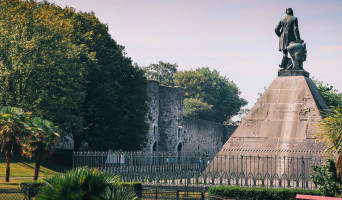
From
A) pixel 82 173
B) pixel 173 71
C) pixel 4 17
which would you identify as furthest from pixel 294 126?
pixel 173 71

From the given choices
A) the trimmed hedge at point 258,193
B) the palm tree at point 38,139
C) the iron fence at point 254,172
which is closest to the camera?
the trimmed hedge at point 258,193

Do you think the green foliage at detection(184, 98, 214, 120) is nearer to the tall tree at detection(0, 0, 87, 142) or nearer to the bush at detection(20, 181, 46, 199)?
the tall tree at detection(0, 0, 87, 142)

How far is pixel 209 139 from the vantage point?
62.2 metres

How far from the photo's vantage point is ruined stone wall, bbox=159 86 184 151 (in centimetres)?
5234

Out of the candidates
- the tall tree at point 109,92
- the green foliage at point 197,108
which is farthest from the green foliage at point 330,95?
the green foliage at point 197,108

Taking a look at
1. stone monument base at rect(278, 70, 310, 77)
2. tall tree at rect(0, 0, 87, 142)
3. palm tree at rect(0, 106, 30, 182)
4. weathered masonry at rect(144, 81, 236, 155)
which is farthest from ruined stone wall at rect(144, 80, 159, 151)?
stone monument base at rect(278, 70, 310, 77)

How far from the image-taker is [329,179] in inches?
655

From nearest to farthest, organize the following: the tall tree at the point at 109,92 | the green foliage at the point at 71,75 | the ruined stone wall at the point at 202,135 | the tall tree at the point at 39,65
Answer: the tall tree at the point at 39,65
the green foliage at the point at 71,75
the tall tree at the point at 109,92
the ruined stone wall at the point at 202,135

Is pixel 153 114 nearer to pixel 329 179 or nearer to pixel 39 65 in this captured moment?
pixel 39 65

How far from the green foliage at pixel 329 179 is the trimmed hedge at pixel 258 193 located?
38 centimetres

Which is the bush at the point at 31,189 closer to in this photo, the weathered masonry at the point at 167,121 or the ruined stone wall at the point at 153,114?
the weathered masonry at the point at 167,121

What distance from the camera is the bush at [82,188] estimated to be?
1092 centimetres

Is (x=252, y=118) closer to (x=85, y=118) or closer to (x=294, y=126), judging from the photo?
(x=294, y=126)

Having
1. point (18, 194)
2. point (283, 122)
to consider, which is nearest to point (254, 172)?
point (283, 122)
